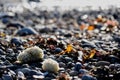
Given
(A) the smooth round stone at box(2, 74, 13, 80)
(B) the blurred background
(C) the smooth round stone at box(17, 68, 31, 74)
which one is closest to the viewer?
(A) the smooth round stone at box(2, 74, 13, 80)

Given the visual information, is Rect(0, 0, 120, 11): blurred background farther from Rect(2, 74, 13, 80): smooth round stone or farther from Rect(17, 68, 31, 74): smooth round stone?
Rect(2, 74, 13, 80): smooth round stone

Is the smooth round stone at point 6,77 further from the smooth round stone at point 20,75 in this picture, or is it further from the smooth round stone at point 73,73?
the smooth round stone at point 73,73

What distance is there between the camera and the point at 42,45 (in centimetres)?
829

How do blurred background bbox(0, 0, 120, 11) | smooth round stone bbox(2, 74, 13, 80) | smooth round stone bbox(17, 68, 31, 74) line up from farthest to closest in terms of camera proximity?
blurred background bbox(0, 0, 120, 11) → smooth round stone bbox(17, 68, 31, 74) → smooth round stone bbox(2, 74, 13, 80)

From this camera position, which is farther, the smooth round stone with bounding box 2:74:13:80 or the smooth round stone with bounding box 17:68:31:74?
the smooth round stone with bounding box 17:68:31:74

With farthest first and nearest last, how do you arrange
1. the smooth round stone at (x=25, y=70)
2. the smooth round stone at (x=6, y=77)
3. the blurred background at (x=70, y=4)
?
1. the blurred background at (x=70, y=4)
2. the smooth round stone at (x=25, y=70)
3. the smooth round stone at (x=6, y=77)

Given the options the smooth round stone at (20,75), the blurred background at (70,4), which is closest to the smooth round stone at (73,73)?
the smooth round stone at (20,75)

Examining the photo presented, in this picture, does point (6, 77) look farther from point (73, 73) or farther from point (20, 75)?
point (73, 73)

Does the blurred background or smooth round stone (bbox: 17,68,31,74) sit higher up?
the blurred background

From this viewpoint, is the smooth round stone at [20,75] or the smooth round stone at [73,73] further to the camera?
the smooth round stone at [73,73]

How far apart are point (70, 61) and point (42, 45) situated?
141 centimetres

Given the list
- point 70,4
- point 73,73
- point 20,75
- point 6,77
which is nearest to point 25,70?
point 20,75

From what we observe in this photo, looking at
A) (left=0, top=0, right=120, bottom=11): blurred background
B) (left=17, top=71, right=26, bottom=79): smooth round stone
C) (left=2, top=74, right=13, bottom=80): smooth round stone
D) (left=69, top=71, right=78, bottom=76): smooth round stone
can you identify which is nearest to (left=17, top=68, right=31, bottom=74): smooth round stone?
(left=17, top=71, right=26, bottom=79): smooth round stone

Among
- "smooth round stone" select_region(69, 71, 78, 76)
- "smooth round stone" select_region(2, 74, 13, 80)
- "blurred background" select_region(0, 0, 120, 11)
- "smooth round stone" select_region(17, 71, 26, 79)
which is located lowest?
"smooth round stone" select_region(69, 71, 78, 76)
